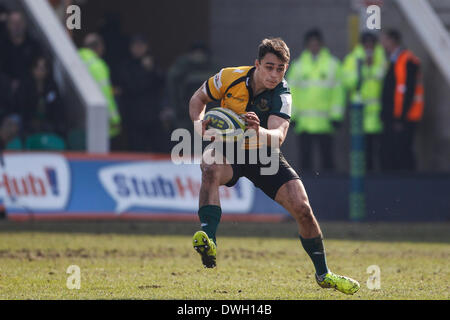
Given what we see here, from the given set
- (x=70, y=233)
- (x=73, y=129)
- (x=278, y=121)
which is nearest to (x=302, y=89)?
(x=73, y=129)

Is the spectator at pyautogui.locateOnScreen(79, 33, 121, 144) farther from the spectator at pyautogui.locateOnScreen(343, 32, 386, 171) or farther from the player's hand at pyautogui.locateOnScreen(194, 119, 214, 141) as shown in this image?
the player's hand at pyautogui.locateOnScreen(194, 119, 214, 141)

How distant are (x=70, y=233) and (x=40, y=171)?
1.58 meters

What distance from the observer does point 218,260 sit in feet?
36.6

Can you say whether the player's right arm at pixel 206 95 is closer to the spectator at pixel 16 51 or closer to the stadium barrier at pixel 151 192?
the stadium barrier at pixel 151 192

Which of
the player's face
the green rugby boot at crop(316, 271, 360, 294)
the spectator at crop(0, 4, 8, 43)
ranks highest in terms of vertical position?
the spectator at crop(0, 4, 8, 43)

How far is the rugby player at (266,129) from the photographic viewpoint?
824 centimetres

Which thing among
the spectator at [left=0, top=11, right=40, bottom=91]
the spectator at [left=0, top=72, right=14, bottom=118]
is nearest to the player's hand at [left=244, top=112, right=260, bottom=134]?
the spectator at [left=0, top=72, right=14, bottom=118]

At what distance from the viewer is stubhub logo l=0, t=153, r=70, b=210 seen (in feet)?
48.3

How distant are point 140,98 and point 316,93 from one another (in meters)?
2.81

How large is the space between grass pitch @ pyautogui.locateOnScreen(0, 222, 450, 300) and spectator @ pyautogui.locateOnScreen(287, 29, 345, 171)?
71.9 inches

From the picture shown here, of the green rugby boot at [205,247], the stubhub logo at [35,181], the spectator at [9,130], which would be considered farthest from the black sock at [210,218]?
the spectator at [9,130]

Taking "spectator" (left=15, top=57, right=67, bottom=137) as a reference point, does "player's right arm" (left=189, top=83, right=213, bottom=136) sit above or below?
above

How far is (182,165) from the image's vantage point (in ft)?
49.9
